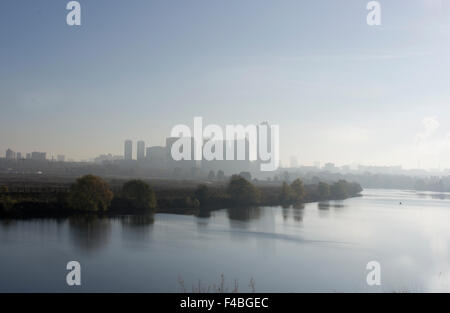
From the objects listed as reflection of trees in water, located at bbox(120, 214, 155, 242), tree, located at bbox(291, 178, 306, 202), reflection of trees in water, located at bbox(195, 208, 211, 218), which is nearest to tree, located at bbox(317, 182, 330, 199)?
tree, located at bbox(291, 178, 306, 202)

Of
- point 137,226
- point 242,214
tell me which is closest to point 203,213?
point 242,214

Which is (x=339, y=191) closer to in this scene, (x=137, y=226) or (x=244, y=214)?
(x=244, y=214)

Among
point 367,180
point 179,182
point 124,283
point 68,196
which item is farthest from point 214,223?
point 367,180

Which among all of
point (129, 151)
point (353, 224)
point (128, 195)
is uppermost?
point (129, 151)

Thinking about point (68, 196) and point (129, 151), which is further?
point (129, 151)

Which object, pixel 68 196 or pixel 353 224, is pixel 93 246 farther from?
pixel 353 224

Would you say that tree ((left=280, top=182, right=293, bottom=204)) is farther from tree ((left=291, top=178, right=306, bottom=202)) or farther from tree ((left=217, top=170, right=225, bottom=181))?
tree ((left=217, top=170, right=225, bottom=181))

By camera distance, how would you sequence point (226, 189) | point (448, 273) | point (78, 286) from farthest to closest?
point (226, 189), point (448, 273), point (78, 286)
